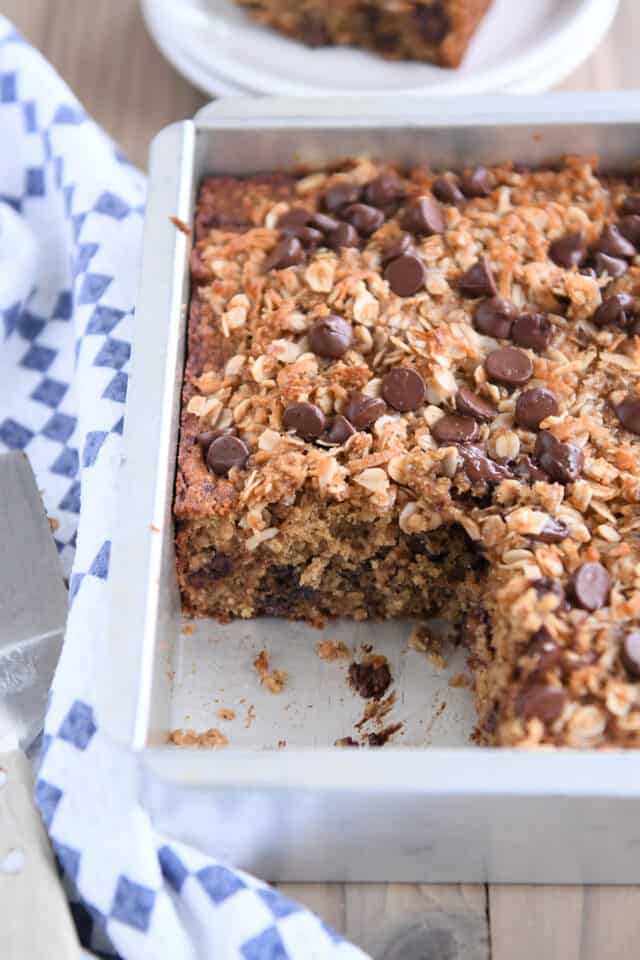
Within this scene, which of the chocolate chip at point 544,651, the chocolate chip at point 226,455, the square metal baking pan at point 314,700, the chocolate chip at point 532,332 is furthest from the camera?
the chocolate chip at point 532,332

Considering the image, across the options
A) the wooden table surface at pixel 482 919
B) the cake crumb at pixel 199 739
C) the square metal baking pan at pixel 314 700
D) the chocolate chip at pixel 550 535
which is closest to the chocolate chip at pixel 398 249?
the square metal baking pan at pixel 314 700

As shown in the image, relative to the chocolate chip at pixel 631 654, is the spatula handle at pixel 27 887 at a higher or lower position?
lower

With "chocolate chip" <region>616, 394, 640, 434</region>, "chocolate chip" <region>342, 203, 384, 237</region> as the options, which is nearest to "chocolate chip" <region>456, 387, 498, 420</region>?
"chocolate chip" <region>616, 394, 640, 434</region>

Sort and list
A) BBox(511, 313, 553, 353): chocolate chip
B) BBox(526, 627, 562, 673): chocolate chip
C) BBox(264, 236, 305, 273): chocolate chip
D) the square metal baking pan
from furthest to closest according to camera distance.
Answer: BBox(264, 236, 305, 273): chocolate chip, BBox(511, 313, 553, 353): chocolate chip, BBox(526, 627, 562, 673): chocolate chip, the square metal baking pan

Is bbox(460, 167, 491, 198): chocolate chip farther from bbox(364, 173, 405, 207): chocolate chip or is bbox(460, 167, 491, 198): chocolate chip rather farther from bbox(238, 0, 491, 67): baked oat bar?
bbox(238, 0, 491, 67): baked oat bar

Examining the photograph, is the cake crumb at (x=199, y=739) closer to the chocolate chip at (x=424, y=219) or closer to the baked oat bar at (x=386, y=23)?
the chocolate chip at (x=424, y=219)

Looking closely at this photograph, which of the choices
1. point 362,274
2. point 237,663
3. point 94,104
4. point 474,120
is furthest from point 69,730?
point 94,104

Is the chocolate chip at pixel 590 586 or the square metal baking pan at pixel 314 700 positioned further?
the chocolate chip at pixel 590 586
